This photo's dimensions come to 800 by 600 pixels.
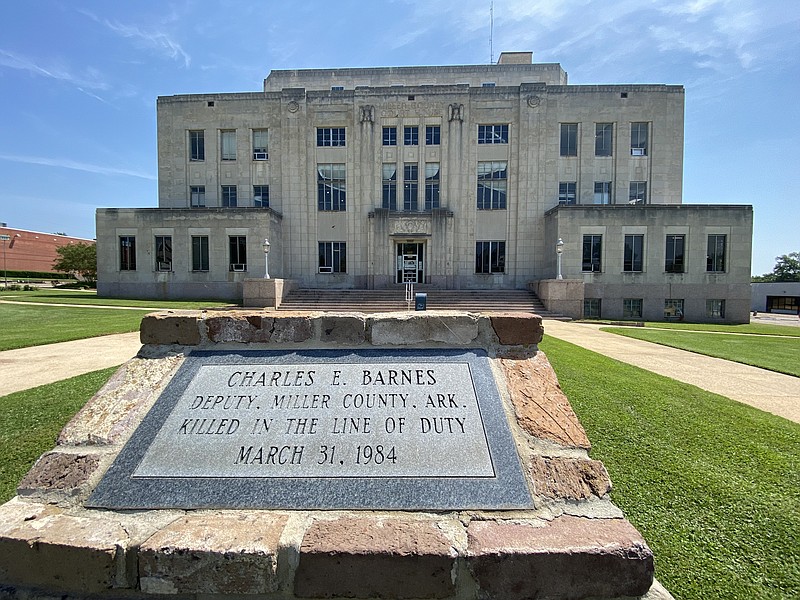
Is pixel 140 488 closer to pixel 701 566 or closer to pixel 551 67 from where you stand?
pixel 701 566

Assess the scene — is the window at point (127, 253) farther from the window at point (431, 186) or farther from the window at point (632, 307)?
the window at point (632, 307)

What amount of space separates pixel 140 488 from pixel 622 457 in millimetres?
4159

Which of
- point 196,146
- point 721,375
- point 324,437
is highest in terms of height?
point 196,146

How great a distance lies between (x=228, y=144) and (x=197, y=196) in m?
4.81

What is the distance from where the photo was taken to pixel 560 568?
2057mm

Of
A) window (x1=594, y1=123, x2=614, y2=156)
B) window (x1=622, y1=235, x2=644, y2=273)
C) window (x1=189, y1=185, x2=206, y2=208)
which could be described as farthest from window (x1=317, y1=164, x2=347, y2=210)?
window (x1=622, y1=235, x2=644, y2=273)

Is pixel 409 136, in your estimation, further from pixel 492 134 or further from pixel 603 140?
pixel 603 140

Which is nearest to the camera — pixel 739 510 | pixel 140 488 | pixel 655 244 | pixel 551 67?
pixel 140 488

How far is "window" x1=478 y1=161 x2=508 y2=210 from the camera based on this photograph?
94.2 feet

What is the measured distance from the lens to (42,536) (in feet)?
7.09

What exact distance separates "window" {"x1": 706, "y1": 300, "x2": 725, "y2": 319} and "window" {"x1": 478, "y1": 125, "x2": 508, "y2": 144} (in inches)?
704

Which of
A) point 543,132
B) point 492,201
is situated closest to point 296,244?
point 492,201

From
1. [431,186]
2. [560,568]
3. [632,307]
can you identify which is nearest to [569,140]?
[431,186]

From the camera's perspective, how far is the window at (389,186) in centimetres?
2895
